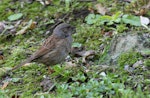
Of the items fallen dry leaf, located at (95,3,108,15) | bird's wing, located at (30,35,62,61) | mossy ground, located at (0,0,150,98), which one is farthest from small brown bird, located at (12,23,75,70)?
fallen dry leaf, located at (95,3,108,15)

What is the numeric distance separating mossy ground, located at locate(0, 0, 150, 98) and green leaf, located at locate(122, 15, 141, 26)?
400 millimetres

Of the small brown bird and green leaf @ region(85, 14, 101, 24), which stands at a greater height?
the small brown bird

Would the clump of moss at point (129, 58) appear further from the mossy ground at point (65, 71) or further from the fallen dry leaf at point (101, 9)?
the fallen dry leaf at point (101, 9)

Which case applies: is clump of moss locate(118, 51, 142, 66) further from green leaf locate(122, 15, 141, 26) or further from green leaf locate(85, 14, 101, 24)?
green leaf locate(85, 14, 101, 24)

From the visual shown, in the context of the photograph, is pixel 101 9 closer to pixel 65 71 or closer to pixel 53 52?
pixel 53 52

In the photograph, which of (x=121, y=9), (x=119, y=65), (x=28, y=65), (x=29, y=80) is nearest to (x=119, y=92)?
(x=119, y=65)

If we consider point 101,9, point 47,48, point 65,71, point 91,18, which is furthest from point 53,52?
point 101,9

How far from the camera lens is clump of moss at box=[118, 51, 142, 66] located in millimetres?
6494

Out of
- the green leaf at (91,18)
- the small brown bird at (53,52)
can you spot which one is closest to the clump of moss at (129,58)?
the small brown bird at (53,52)

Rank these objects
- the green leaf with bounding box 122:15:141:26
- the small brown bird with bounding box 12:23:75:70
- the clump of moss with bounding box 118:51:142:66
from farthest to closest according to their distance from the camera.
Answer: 1. the green leaf with bounding box 122:15:141:26
2. the small brown bird with bounding box 12:23:75:70
3. the clump of moss with bounding box 118:51:142:66

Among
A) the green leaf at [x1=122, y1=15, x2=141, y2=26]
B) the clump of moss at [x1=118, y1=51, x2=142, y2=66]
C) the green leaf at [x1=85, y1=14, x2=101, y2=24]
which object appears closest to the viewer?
the clump of moss at [x1=118, y1=51, x2=142, y2=66]

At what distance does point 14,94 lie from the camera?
622 centimetres

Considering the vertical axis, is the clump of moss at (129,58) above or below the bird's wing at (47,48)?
below

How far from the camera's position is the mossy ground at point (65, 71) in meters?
5.61
